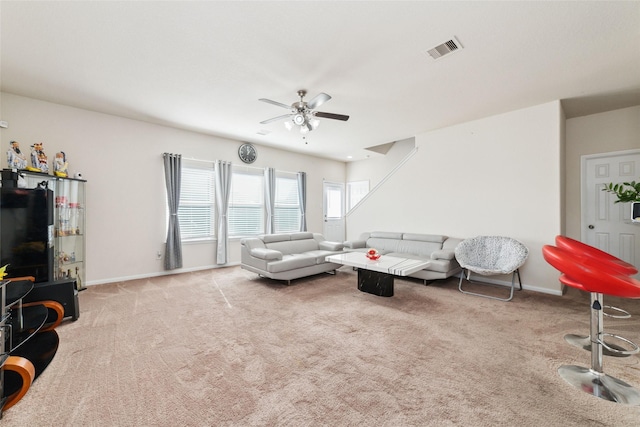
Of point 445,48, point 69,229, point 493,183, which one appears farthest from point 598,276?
point 69,229

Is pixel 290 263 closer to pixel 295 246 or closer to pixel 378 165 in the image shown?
pixel 295 246

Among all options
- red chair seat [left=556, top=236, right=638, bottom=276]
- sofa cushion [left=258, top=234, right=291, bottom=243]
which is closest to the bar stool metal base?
red chair seat [left=556, top=236, right=638, bottom=276]

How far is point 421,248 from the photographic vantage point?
4738mm

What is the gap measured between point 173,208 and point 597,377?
578 cm

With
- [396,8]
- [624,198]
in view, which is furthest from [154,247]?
[624,198]

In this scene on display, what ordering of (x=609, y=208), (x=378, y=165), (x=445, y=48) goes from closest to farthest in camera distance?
(x=445, y=48), (x=609, y=208), (x=378, y=165)

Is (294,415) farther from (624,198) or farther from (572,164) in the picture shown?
(572,164)

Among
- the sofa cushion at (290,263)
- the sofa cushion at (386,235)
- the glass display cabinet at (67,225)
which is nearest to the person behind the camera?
the glass display cabinet at (67,225)

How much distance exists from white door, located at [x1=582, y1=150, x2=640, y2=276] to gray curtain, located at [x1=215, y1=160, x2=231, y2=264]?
6531mm

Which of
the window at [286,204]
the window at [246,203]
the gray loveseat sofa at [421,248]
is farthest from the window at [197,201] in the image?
the gray loveseat sofa at [421,248]

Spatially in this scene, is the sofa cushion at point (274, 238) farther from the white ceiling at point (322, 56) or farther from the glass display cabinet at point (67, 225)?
the glass display cabinet at point (67, 225)

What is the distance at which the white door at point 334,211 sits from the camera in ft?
25.0

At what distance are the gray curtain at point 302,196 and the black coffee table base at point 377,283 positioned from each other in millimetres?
3345

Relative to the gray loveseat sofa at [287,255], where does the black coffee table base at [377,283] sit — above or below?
below
